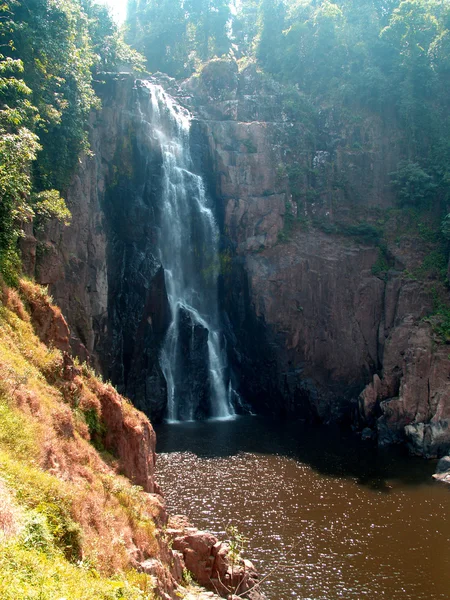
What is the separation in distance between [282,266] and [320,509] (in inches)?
995

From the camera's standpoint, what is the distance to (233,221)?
1726 inches

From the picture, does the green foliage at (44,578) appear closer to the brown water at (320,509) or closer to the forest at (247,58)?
the brown water at (320,509)

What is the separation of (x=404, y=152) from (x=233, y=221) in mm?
18582

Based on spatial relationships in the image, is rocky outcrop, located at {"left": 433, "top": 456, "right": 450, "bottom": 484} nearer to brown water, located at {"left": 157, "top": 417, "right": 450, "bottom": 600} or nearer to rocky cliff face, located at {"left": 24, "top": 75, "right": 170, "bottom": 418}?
brown water, located at {"left": 157, "top": 417, "right": 450, "bottom": 600}

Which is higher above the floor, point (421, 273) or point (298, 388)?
point (421, 273)

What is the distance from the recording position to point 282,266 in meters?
42.1

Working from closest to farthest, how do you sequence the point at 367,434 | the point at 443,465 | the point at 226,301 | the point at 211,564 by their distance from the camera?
the point at 211,564 < the point at 443,465 < the point at 367,434 < the point at 226,301

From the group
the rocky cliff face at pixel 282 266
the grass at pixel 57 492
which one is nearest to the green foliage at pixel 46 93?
the rocky cliff face at pixel 282 266

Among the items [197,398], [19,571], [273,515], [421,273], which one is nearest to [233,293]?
[197,398]

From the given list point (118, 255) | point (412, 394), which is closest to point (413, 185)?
point (412, 394)

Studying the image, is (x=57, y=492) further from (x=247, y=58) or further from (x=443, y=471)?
(x=247, y=58)

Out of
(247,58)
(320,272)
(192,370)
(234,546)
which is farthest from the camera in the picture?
(247,58)

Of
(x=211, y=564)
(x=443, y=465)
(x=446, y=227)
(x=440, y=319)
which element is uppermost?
(x=446, y=227)

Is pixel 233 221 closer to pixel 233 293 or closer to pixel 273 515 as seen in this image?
pixel 233 293
